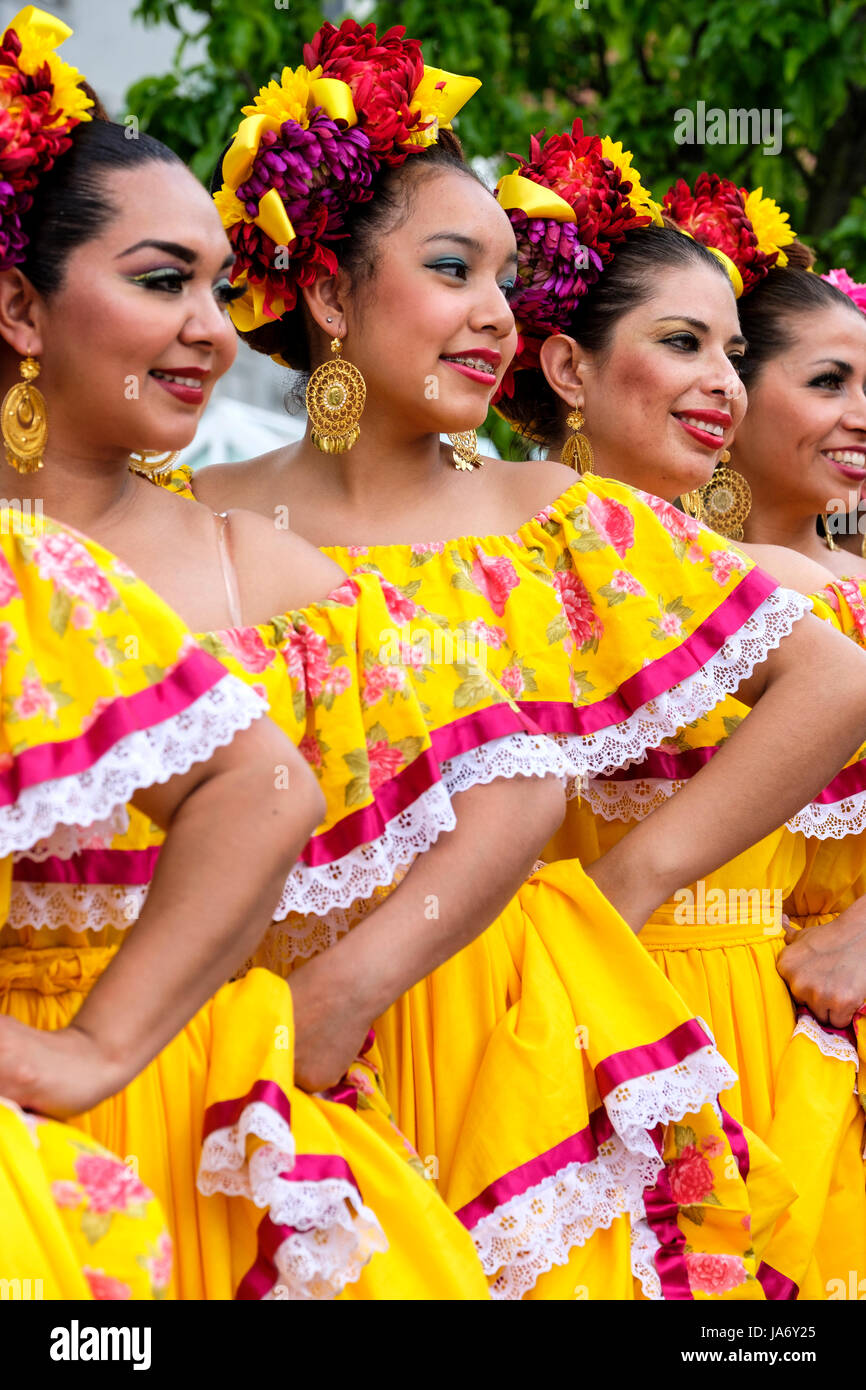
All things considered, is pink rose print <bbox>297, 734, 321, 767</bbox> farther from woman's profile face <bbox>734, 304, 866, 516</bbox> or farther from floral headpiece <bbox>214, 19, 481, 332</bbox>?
woman's profile face <bbox>734, 304, 866, 516</bbox>

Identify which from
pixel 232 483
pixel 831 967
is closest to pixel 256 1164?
pixel 232 483

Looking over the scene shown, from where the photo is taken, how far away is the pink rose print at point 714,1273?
229cm

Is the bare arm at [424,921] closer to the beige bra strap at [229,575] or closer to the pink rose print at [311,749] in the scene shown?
the pink rose print at [311,749]

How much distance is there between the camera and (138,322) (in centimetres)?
→ 192

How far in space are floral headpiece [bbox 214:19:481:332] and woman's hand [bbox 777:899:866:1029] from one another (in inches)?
56.5

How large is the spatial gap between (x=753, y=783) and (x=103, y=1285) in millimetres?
1333

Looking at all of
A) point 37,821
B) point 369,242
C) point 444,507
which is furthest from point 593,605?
point 37,821

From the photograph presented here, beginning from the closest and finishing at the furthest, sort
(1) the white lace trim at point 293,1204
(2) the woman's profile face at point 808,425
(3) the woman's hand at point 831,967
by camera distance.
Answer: (1) the white lace trim at point 293,1204 → (3) the woman's hand at point 831,967 → (2) the woman's profile face at point 808,425

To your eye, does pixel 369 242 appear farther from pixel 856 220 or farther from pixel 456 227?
pixel 856 220

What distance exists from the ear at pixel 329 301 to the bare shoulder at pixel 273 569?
0.49 metres

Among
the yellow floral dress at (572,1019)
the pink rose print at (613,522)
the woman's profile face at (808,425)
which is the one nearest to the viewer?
the yellow floral dress at (572,1019)

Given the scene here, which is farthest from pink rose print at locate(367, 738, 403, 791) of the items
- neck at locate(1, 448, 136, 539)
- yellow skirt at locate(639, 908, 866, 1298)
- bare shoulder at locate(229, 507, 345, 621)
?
yellow skirt at locate(639, 908, 866, 1298)

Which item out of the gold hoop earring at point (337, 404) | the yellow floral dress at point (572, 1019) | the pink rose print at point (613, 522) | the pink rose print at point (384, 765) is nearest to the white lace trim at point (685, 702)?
the yellow floral dress at point (572, 1019)

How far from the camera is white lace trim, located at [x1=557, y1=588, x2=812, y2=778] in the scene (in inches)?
96.6
